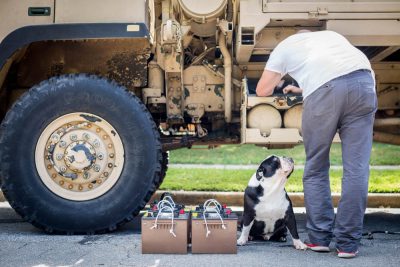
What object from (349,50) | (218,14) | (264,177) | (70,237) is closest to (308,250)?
(264,177)

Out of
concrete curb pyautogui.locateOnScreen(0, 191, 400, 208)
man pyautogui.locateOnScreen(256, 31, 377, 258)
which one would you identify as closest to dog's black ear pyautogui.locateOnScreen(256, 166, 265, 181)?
man pyautogui.locateOnScreen(256, 31, 377, 258)

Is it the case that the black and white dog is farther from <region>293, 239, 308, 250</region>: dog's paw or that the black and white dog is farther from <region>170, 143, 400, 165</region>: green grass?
<region>170, 143, 400, 165</region>: green grass

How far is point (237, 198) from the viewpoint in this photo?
752 centimetres

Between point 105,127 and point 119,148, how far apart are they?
0.60 ft

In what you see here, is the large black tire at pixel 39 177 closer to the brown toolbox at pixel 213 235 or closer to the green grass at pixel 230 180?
the brown toolbox at pixel 213 235

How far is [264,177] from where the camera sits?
189 inches

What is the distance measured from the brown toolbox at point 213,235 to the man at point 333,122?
1.80ft

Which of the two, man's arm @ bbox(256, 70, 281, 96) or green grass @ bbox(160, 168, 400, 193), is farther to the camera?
green grass @ bbox(160, 168, 400, 193)

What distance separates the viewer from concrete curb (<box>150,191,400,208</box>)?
740 centimetres

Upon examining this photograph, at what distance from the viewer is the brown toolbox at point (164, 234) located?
433 centimetres

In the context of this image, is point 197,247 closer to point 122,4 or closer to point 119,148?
point 119,148

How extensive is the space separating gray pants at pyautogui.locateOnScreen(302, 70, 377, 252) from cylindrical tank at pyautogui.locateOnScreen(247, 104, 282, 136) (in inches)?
34.6

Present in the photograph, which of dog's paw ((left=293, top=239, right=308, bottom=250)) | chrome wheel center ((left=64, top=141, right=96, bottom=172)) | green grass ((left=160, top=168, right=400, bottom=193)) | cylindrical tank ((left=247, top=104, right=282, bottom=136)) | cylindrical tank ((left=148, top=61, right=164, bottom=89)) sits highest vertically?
cylindrical tank ((left=148, top=61, right=164, bottom=89))

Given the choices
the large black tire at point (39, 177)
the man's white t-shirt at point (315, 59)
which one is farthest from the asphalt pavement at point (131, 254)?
the man's white t-shirt at point (315, 59)
